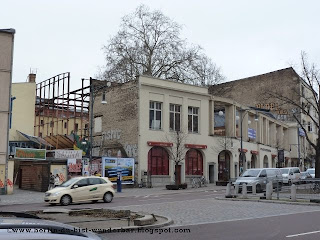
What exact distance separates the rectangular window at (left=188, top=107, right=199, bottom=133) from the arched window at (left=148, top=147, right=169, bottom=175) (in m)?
4.83

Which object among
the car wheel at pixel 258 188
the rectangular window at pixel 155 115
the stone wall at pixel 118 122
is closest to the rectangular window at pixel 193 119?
the rectangular window at pixel 155 115

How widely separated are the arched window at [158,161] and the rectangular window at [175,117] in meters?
2.95

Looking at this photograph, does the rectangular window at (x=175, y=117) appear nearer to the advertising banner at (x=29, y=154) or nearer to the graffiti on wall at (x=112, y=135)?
the graffiti on wall at (x=112, y=135)

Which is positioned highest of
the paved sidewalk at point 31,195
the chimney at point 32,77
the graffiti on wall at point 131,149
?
the chimney at point 32,77

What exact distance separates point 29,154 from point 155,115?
13.5m

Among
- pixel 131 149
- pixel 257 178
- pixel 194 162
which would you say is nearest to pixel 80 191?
pixel 257 178

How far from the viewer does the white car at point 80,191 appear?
22438 mm

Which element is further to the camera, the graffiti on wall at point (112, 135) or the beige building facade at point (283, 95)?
the beige building facade at point (283, 95)

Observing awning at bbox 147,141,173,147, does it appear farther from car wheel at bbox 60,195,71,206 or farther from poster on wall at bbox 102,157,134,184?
car wheel at bbox 60,195,71,206

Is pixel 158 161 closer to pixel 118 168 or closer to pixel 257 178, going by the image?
pixel 118 168

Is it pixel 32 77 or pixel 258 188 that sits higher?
pixel 32 77

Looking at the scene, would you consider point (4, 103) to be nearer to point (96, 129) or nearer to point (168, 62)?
point (96, 129)

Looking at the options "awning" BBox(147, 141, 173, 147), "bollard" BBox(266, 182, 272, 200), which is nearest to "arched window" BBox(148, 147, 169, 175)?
"awning" BBox(147, 141, 173, 147)

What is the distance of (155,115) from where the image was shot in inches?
1724
